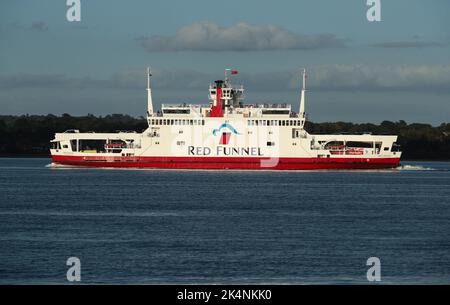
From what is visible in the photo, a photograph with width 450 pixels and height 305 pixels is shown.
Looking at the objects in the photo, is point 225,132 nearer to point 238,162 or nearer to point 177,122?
point 238,162

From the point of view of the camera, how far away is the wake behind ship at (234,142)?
89375 mm

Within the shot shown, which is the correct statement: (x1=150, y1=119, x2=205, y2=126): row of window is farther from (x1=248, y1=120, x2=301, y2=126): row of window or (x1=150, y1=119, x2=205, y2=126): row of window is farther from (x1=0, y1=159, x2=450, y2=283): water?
(x1=0, y1=159, x2=450, y2=283): water

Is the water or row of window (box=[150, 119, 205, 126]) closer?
the water

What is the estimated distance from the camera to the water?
28984mm

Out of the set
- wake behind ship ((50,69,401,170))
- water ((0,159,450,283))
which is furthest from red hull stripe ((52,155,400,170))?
water ((0,159,450,283))

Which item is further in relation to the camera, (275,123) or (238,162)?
(238,162)

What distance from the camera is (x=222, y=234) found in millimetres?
38250

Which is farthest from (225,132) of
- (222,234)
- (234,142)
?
(222,234)

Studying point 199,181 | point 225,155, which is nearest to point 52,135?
point 225,155

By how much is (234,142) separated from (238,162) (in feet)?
7.58

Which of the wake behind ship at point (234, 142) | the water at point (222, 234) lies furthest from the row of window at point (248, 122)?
the water at point (222, 234)

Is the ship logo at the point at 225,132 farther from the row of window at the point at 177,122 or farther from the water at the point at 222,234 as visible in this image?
the water at the point at 222,234
